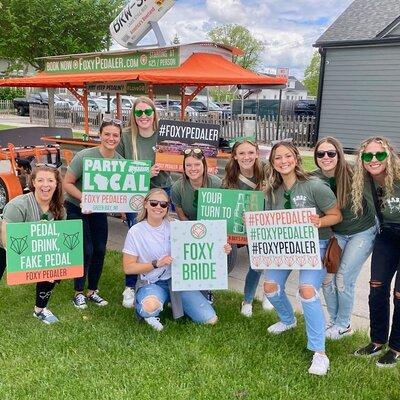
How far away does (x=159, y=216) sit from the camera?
162 inches

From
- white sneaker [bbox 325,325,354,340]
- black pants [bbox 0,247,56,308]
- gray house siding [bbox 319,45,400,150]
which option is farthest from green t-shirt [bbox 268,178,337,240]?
gray house siding [bbox 319,45,400,150]

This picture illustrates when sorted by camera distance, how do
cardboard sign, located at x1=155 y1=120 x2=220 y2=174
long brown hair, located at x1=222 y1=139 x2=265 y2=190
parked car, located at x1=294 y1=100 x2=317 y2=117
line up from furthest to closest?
parked car, located at x1=294 y1=100 x2=317 y2=117 → cardboard sign, located at x1=155 y1=120 x2=220 y2=174 → long brown hair, located at x1=222 y1=139 x2=265 y2=190

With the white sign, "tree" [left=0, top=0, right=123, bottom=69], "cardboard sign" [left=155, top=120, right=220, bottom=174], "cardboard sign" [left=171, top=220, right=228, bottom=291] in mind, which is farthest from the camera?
"tree" [left=0, top=0, right=123, bottom=69]

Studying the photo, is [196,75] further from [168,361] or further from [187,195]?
[168,361]

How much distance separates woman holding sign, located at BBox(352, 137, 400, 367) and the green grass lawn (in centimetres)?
32

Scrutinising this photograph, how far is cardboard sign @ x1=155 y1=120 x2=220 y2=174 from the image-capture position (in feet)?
16.5

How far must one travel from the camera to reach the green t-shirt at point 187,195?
4512mm

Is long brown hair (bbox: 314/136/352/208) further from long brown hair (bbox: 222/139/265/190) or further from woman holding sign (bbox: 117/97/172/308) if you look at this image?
woman holding sign (bbox: 117/97/172/308)

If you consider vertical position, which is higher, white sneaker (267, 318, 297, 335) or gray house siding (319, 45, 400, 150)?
gray house siding (319, 45, 400, 150)

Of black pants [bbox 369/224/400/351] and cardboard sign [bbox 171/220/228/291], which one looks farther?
cardboard sign [bbox 171/220/228/291]

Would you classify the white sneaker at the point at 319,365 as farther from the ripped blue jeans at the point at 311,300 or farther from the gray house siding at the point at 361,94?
the gray house siding at the point at 361,94

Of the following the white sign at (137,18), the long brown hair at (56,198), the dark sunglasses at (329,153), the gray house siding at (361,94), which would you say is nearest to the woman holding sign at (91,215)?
the long brown hair at (56,198)

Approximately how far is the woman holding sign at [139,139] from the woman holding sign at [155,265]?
595 millimetres

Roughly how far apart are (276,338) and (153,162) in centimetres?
205
